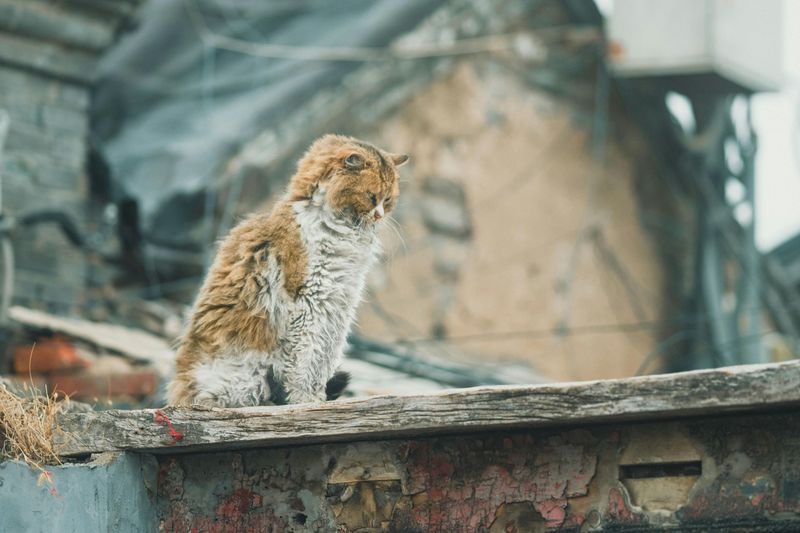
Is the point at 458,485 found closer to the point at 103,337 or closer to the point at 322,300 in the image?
the point at 322,300

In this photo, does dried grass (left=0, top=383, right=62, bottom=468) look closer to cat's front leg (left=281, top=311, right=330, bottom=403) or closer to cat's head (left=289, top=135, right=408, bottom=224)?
cat's front leg (left=281, top=311, right=330, bottom=403)

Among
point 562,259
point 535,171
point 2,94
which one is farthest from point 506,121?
point 2,94

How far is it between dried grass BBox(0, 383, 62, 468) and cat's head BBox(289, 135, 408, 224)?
3.94 feet

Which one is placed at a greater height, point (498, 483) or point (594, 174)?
point (594, 174)

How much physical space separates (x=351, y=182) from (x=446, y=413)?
1.19 meters

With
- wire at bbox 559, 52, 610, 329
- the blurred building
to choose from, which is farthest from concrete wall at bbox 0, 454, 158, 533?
wire at bbox 559, 52, 610, 329

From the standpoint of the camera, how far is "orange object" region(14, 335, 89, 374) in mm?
7719

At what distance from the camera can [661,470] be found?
155 inches

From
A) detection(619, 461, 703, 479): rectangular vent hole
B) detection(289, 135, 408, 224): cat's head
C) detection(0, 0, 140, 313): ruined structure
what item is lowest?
detection(619, 461, 703, 479): rectangular vent hole

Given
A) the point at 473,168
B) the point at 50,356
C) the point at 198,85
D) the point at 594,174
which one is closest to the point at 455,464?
the point at 50,356

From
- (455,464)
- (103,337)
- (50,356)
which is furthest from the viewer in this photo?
(103,337)

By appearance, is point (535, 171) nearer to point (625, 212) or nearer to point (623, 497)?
point (625, 212)

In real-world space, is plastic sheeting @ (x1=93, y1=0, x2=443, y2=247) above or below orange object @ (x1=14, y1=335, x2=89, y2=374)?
above

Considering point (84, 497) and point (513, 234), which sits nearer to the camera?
point (84, 497)
